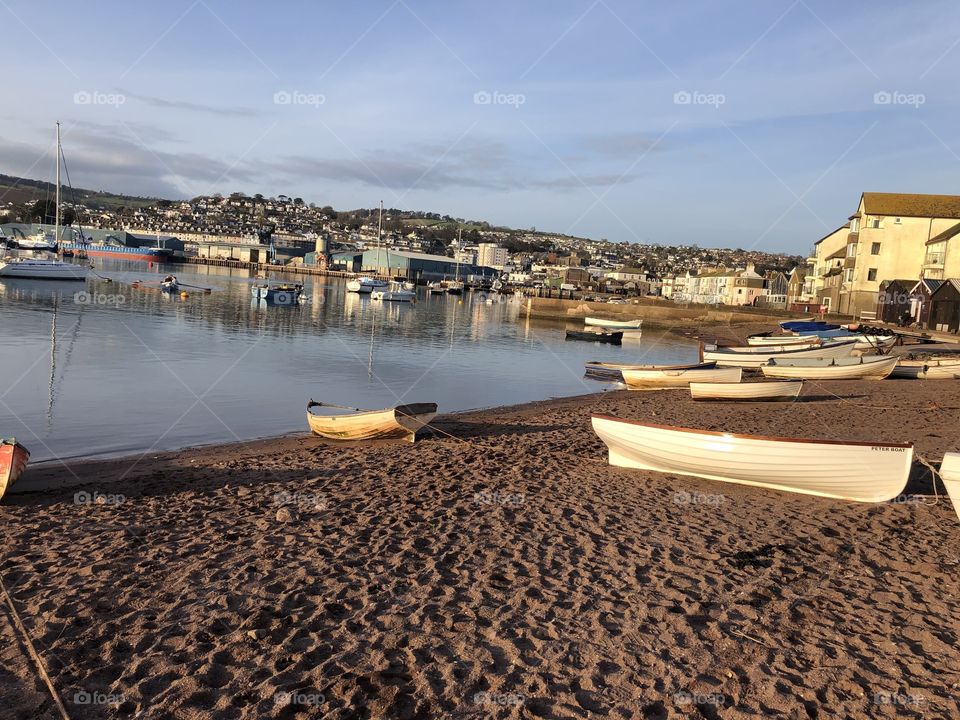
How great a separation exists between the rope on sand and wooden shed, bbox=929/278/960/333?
57.8 metres

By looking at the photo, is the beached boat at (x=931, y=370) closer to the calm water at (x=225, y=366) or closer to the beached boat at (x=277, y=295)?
the calm water at (x=225, y=366)

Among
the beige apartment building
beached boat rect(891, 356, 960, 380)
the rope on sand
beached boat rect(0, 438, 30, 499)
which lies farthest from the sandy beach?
the beige apartment building

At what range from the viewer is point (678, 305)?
85.4 metres

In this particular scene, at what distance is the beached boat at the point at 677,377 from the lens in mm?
23516

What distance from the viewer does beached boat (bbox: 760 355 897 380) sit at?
26.8 metres

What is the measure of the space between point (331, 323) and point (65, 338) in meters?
21.4

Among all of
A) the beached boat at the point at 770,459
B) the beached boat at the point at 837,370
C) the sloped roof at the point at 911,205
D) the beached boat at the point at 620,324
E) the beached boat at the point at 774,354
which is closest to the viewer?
the beached boat at the point at 770,459

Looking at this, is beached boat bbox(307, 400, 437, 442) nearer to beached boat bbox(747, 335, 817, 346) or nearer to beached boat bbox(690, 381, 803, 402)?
beached boat bbox(690, 381, 803, 402)

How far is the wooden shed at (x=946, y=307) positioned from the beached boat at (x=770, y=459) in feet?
157

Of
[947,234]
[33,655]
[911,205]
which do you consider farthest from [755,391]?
[911,205]

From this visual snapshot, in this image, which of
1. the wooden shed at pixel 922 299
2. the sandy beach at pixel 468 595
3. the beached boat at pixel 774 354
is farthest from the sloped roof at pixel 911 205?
the sandy beach at pixel 468 595

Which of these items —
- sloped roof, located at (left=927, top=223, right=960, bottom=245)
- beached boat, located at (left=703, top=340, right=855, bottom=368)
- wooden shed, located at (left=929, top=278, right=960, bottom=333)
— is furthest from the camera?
sloped roof, located at (left=927, top=223, right=960, bottom=245)

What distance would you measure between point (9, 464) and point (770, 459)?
11655 mm

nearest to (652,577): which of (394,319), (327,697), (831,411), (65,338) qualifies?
(327,697)
